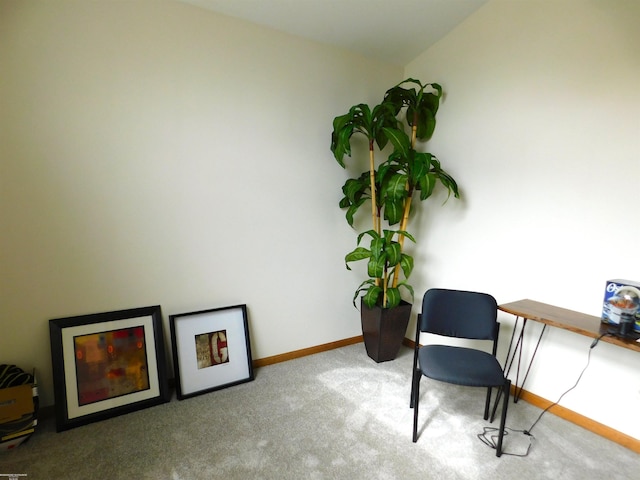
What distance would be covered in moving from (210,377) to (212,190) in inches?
54.4

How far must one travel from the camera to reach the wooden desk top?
5.09 feet

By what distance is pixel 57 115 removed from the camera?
1.87 m

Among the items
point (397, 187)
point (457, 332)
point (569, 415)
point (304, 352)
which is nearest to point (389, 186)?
point (397, 187)

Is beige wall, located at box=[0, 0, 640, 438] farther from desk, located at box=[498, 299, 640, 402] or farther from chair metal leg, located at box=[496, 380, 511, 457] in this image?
chair metal leg, located at box=[496, 380, 511, 457]

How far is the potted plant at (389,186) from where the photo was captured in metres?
2.48

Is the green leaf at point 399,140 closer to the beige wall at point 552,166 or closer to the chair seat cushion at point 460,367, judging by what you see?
the beige wall at point 552,166

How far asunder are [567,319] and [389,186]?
142 centimetres

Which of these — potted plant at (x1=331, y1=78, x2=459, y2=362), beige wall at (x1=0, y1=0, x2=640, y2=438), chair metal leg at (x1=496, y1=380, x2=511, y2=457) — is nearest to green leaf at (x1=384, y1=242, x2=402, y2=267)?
potted plant at (x1=331, y1=78, x2=459, y2=362)

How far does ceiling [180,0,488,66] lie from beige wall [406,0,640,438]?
0.57 feet

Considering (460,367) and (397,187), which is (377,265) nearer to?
(397,187)

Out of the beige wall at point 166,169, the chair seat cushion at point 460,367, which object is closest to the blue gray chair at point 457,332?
the chair seat cushion at point 460,367

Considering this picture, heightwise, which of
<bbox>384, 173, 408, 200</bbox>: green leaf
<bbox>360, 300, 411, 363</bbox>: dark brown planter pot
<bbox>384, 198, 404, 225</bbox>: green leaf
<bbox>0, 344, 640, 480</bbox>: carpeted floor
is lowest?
<bbox>0, 344, 640, 480</bbox>: carpeted floor

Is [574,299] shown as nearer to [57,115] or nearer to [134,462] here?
[134,462]

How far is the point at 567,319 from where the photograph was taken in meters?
1.82
